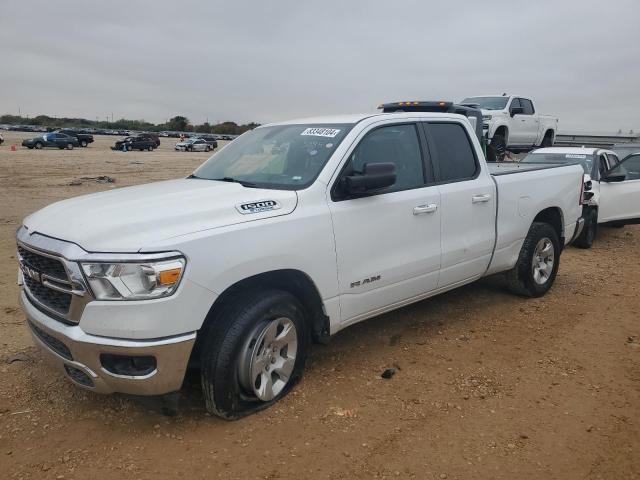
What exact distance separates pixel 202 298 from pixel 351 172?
4.73ft

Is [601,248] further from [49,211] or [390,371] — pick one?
[49,211]

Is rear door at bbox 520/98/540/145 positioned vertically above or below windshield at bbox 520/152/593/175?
above

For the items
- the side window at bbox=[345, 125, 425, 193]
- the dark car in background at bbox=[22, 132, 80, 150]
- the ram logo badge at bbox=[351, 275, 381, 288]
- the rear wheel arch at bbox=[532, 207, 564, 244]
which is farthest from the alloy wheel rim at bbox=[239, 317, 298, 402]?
the dark car in background at bbox=[22, 132, 80, 150]

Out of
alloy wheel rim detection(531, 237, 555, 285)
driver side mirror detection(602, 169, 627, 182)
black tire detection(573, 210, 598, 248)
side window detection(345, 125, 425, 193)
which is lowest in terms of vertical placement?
black tire detection(573, 210, 598, 248)

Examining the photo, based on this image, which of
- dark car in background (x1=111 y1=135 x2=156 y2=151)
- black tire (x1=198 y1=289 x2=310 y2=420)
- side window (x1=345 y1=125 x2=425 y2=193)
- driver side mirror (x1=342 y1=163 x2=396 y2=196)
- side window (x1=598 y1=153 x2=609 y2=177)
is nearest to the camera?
black tire (x1=198 y1=289 x2=310 y2=420)

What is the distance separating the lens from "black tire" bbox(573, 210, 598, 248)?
9062 mm

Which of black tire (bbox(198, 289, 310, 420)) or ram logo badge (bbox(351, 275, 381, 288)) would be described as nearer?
black tire (bbox(198, 289, 310, 420))

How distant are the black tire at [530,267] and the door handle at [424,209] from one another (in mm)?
1750

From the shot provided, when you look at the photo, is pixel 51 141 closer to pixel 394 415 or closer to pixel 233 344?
pixel 233 344

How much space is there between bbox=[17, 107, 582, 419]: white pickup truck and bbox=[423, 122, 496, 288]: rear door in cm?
1

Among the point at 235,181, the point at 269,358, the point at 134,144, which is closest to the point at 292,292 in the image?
the point at 269,358

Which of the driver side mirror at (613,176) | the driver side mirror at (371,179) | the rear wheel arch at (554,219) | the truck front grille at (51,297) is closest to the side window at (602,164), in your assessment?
the driver side mirror at (613,176)

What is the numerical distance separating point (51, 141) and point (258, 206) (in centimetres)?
4436

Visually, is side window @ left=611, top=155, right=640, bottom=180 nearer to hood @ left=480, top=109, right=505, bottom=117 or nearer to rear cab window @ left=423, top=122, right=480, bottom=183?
hood @ left=480, top=109, right=505, bottom=117
